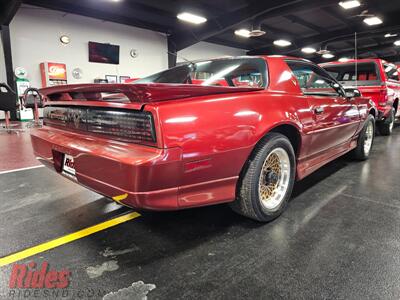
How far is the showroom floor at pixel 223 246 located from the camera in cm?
132

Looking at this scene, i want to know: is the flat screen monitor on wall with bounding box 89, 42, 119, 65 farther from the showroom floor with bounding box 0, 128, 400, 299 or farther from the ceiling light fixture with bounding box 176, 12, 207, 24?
the showroom floor with bounding box 0, 128, 400, 299

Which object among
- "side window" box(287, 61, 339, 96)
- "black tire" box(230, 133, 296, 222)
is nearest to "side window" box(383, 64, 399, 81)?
"side window" box(287, 61, 339, 96)

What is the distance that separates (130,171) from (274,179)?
1.15 meters

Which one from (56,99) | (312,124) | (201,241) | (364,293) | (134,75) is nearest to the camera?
(364,293)

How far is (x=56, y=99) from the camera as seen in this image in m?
2.07

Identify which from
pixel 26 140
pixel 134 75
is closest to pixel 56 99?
pixel 26 140

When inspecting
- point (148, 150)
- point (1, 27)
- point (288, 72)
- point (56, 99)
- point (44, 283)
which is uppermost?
point (1, 27)

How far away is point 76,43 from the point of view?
11.0m

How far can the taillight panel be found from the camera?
4.58 ft

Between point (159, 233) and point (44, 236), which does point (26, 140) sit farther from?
point (159, 233)

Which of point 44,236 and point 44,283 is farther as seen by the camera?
point 44,236

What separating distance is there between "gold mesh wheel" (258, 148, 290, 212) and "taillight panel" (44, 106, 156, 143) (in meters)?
0.93

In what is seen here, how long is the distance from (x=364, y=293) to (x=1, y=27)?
38.5 feet

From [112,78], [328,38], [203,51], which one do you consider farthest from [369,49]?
[112,78]
